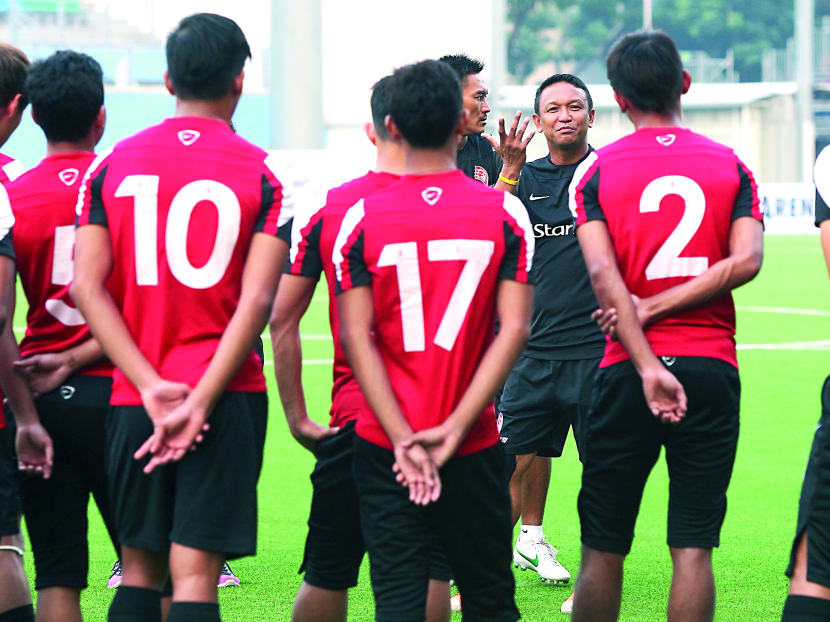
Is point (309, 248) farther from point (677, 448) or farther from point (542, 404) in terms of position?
point (542, 404)

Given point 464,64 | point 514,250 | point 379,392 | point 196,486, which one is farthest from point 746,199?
point 464,64

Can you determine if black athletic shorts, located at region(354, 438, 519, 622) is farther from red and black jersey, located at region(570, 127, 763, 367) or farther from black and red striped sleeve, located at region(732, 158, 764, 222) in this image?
black and red striped sleeve, located at region(732, 158, 764, 222)

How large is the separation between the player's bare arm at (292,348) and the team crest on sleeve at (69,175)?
2.45 ft

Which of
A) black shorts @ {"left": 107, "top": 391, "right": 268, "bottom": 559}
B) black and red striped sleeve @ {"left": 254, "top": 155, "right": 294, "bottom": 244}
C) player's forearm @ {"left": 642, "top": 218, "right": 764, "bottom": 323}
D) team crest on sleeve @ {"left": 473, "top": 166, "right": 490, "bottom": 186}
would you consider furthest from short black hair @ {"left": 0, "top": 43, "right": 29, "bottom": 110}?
team crest on sleeve @ {"left": 473, "top": 166, "right": 490, "bottom": 186}

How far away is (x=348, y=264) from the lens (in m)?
3.77

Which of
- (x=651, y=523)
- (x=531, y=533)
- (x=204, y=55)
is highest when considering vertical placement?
(x=204, y=55)

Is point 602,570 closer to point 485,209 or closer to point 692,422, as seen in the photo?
point 692,422

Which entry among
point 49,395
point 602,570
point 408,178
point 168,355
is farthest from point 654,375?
point 49,395

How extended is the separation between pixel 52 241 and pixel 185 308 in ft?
2.32

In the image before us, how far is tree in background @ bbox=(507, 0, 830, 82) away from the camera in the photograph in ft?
206

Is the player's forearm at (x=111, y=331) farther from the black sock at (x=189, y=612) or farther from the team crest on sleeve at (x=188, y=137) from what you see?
the black sock at (x=189, y=612)

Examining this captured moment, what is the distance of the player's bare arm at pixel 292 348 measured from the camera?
14.0ft

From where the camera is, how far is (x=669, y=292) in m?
4.26

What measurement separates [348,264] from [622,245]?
3.39ft
